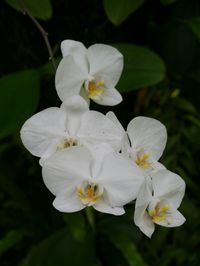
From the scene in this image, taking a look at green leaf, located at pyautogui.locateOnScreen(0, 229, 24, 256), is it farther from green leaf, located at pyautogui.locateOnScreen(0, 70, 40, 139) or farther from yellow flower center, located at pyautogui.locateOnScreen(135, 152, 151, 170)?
yellow flower center, located at pyautogui.locateOnScreen(135, 152, 151, 170)

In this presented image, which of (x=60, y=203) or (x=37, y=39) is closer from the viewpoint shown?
(x=60, y=203)

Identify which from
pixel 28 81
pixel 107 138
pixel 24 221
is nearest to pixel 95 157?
pixel 107 138

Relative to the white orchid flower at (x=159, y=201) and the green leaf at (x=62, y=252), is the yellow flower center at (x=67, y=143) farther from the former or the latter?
the green leaf at (x=62, y=252)

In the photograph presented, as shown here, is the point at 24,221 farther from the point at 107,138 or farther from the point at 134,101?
the point at 107,138

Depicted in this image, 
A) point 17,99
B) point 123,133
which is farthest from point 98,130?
point 17,99

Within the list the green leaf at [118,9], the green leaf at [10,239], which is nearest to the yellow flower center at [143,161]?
the green leaf at [118,9]

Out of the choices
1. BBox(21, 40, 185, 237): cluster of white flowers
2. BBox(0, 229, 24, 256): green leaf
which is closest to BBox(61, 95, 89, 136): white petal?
BBox(21, 40, 185, 237): cluster of white flowers
